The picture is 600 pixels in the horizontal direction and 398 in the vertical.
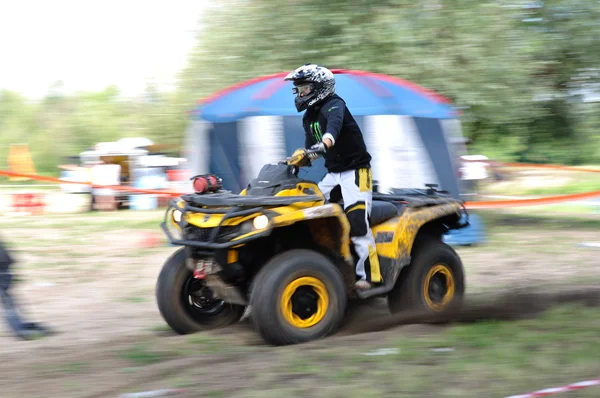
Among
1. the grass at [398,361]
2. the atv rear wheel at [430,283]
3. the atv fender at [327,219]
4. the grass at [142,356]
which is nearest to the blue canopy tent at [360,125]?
the atv rear wheel at [430,283]

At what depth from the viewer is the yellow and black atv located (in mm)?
5824

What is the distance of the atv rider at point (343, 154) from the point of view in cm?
629

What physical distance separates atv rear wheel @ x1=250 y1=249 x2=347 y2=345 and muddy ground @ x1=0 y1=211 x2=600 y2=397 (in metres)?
0.16

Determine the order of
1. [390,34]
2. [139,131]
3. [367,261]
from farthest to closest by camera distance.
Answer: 1. [139,131]
2. [390,34]
3. [367,261]

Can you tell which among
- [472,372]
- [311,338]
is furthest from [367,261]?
[472,372]

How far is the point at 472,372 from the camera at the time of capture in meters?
4.86

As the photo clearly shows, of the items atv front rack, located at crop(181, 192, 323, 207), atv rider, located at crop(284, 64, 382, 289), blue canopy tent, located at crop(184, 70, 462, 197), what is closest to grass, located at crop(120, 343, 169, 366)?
atv front rack, located at crop(181, 192, 323, 207)

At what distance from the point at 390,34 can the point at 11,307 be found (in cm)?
835

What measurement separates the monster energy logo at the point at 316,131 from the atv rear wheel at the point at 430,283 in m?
1.36

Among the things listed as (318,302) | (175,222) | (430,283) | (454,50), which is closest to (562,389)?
(318,302)

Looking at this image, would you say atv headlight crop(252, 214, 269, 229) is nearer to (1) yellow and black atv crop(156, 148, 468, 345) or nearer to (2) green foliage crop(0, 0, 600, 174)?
(1) yellow and black atv crop(156, 148, 468, 345)

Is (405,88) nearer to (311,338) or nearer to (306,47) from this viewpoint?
(306,47)

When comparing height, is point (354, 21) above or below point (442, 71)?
above

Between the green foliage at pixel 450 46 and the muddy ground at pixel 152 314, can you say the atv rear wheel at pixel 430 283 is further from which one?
the green foliage at pixel 450 46
